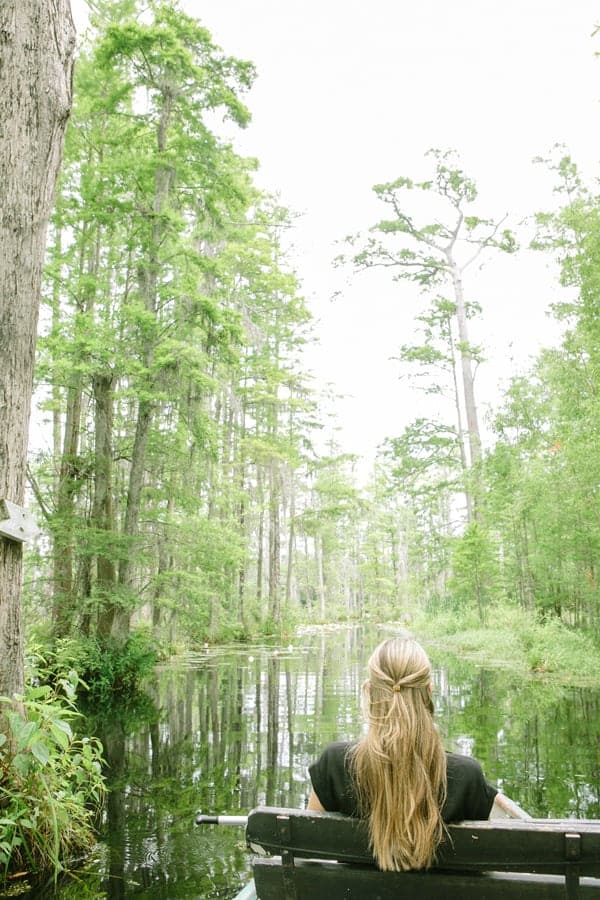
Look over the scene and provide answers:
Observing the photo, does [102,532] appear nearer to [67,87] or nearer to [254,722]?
[254,722]

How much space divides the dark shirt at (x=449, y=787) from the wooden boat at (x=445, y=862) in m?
0.12

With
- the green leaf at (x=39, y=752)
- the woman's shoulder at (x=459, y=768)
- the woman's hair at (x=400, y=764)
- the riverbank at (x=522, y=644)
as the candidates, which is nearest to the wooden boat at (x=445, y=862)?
the woman's hair at (x=400, y=764)

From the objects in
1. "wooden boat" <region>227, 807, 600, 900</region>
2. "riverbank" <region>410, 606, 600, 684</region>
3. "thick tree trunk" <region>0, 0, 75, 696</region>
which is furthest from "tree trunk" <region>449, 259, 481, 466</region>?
"wooden boat" <region>227, 807, 600, 900</region>

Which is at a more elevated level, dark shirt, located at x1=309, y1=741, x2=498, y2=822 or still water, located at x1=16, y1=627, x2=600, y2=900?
dark shirt, located at x1=309, y1=741, x2=498, y2=822

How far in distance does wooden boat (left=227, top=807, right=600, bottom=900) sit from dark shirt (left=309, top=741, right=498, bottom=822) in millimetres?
115

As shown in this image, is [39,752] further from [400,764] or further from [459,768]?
[459,768]

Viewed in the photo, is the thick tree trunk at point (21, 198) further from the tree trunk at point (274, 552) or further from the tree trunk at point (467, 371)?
the tree trunk at point (274, 552)

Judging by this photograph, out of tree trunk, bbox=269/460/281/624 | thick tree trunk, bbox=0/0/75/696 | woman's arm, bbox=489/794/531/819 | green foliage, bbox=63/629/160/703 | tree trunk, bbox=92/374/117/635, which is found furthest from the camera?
tree trunk, bbox=269/460/281/624

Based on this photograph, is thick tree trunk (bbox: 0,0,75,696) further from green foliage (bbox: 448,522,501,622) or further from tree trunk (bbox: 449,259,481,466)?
tree trunk (bbox: 449,259,481,466)

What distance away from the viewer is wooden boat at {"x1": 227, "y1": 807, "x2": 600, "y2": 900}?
222 cm

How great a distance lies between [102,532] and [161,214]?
618cm

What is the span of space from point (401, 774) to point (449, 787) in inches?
7.1

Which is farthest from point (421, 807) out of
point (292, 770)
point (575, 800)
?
point (292, 770)

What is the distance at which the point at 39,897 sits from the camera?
159 inches
